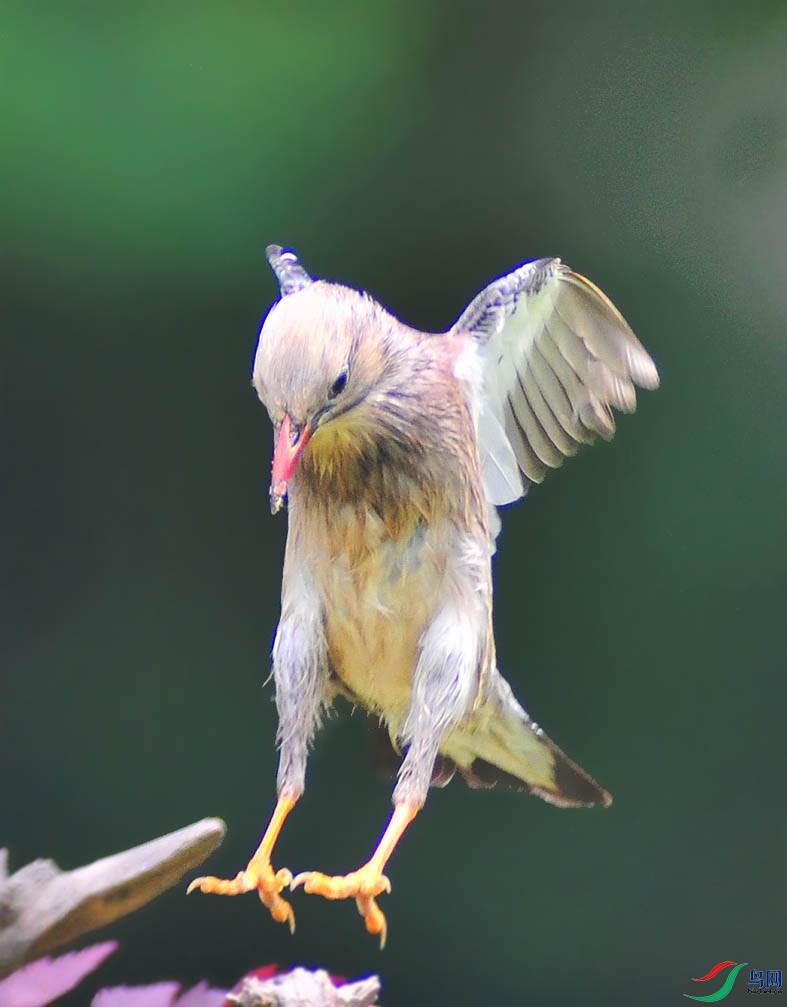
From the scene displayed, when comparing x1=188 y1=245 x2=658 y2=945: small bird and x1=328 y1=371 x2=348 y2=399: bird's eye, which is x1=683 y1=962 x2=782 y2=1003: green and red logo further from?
x1=328 y1=371 x2=348 y2=399: bird's eye

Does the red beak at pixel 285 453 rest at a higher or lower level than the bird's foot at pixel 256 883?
higher

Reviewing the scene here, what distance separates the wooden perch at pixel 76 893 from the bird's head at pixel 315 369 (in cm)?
34

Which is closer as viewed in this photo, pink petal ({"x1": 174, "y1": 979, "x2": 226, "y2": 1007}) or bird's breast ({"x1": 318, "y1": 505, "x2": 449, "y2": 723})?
pink petal ({"x1": 174, "y1": 979, "x2": 226, "y2": 1007})

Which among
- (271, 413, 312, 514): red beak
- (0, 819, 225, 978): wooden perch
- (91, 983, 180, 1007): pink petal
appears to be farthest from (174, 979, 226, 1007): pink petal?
(271, 413, 312, 514): red beak

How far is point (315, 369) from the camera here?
3.55ft

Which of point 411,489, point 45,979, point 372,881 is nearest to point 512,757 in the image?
point 372,881

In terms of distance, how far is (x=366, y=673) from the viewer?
1.31 metres

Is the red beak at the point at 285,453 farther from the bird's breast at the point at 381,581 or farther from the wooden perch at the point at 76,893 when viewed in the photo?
the wooden perch at the point at 76,893

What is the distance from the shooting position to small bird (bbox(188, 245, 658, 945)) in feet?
3.81

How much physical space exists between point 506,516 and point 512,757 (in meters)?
0.31

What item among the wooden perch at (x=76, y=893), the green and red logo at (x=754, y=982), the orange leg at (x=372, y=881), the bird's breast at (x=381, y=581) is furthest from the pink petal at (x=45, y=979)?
the green and red logo at (x=754, y=982)

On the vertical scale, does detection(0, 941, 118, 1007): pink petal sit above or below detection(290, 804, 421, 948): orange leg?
above

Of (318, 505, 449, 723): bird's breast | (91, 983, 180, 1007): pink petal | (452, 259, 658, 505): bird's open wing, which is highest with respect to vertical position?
(452, 259, 658, 505): bird's open wing

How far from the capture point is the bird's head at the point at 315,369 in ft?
3.53
